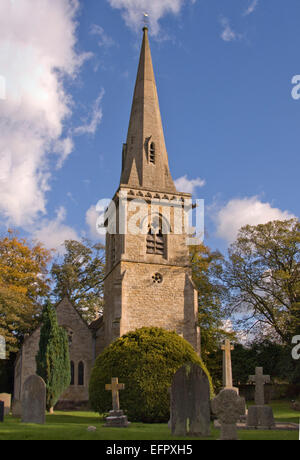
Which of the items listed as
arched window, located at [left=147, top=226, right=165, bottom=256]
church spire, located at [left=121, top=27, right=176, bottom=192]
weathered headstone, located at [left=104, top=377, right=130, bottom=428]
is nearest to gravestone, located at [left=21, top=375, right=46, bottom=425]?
weathered headstone, located at [left=104, top=377, right=130, bottom=428]

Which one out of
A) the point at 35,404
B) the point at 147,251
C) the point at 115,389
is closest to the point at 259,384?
the point at 115,389

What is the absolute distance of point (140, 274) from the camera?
27.5 metres

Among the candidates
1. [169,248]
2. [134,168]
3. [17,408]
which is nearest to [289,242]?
[169,248]

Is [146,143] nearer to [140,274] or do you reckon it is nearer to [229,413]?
[140,274]

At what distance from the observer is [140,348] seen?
18.0 meters

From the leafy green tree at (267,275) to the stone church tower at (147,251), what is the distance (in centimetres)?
468

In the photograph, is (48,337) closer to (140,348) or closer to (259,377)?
(140,348)

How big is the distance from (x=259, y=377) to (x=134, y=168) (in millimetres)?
17978

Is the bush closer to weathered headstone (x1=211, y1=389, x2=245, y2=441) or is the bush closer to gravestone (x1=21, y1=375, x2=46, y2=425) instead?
gravestone (x1=21, y1=375, x2=46, y2=425)

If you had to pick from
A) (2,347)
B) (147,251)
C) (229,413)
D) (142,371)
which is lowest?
(229,413)

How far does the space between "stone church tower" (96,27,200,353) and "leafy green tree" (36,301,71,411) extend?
309 cm

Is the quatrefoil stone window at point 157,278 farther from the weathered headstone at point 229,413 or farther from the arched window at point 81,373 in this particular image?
the weathered headstone at point 229,413

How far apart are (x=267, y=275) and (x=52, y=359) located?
1517 centimetres

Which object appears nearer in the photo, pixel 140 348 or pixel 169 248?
pixel 140 348
